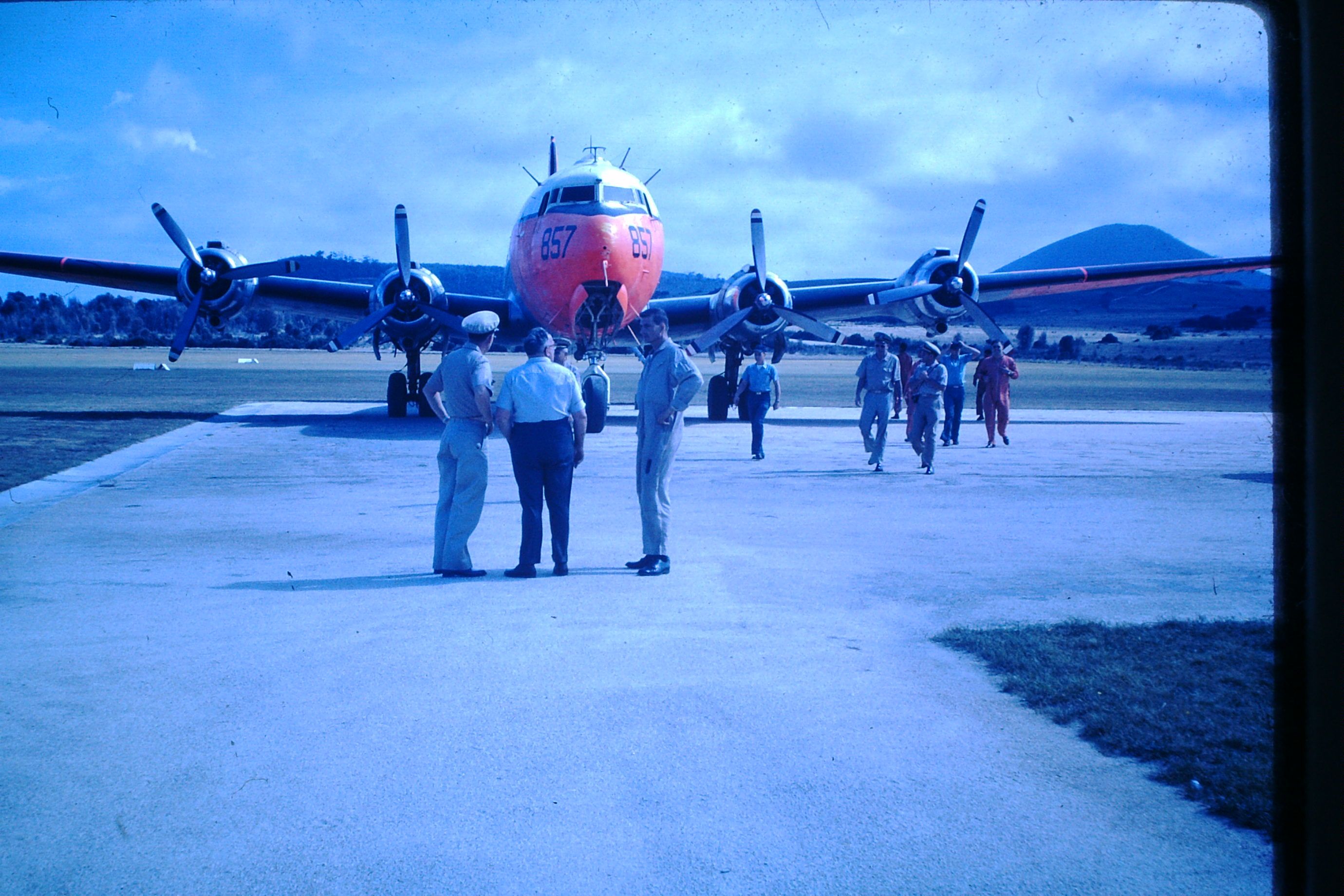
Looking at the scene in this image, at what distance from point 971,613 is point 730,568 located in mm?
2033

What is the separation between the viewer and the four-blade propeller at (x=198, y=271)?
22.2 meters

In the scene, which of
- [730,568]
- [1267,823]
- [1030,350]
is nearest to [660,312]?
[730,568]

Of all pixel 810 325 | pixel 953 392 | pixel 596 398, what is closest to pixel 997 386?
pixel 953 392

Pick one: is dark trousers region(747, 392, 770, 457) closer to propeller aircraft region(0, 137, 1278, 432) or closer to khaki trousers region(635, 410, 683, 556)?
propeller aircraft region(0, 137, 1278, 432)

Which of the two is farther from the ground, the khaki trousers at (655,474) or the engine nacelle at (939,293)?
the engine nacelle at (939,293)

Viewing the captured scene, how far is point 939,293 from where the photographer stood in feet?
79.8

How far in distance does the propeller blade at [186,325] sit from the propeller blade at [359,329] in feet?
9.02

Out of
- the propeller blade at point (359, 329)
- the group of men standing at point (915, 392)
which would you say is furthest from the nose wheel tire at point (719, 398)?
the propeller blade at point (359, 329)

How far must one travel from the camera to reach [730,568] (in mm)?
8281

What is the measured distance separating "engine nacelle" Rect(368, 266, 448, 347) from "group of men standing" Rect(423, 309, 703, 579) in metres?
15.0

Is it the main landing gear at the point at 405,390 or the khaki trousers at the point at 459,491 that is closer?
the khaki trousers at the point at 459,491

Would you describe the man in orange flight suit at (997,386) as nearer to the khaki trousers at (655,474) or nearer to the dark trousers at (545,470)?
the khaki trousers at (655,474)

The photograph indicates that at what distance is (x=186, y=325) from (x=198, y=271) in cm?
147

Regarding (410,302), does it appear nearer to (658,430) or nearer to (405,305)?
(405,305)
